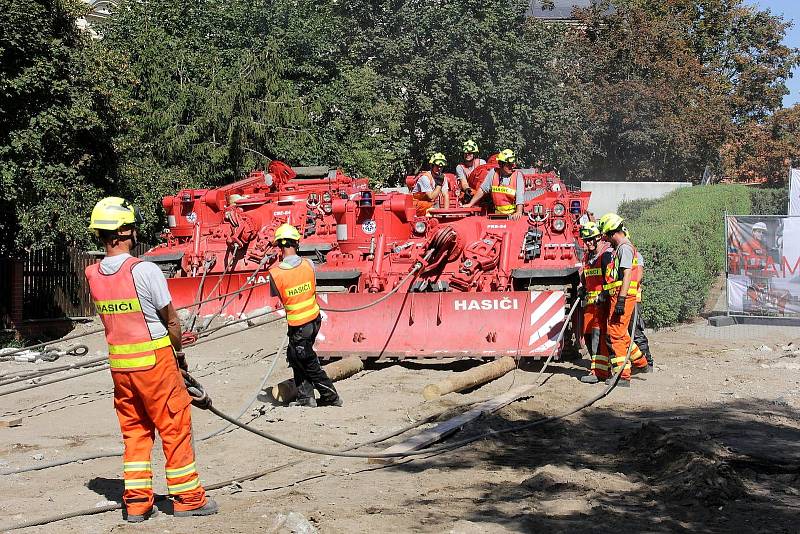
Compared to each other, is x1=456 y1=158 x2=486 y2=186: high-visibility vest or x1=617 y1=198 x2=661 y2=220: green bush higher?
x1=456 y1=158 x2=486 y2=186: high-visibility vest

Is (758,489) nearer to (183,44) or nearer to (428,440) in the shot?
(428,440)

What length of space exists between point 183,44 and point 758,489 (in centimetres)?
2329

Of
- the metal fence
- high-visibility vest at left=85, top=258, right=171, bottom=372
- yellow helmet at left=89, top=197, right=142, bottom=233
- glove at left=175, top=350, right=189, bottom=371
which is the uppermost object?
yellow helmet at left=89, top=197, right=142, bottom=233

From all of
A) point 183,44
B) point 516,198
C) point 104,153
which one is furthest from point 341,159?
point 516,198

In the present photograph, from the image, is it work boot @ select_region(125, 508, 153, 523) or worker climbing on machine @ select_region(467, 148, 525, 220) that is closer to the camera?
work boot @ select_region(125, 508, 153, 523)

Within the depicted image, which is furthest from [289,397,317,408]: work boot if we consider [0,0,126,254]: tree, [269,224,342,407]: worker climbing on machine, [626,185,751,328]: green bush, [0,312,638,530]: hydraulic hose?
[626,185,751,328]: green bush

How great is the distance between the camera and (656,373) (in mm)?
11984

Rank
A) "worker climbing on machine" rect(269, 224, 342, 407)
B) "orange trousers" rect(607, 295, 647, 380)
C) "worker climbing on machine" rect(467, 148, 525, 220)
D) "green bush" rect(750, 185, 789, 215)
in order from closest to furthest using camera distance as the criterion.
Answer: "worker climbing on machine" rect(269, 224, 342, 407), "orange trousers" rect(607, 295, 647, 380), "worker climbing on machine" rect(467, 148, 525, 220), "green bush" rect(750, 185, 789, 215)

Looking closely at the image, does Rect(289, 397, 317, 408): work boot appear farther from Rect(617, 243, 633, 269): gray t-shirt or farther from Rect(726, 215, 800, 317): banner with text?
Rect(726, 215, 800, 317): banner with text

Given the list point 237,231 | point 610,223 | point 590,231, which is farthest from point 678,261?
point 237,231

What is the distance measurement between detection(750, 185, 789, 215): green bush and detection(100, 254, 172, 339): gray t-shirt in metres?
29.9

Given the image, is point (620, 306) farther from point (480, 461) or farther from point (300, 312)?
point (480, 461)

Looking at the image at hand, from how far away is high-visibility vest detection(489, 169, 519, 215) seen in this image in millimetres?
13492

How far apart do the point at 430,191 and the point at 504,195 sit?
7.53 ft
